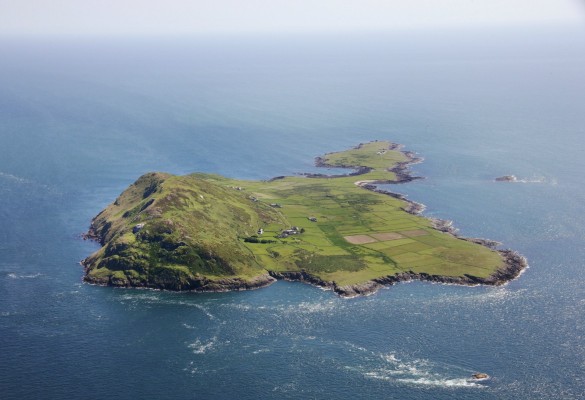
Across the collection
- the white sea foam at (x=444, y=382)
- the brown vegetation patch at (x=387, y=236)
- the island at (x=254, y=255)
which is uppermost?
the brown vegetation patch at (x=387, y=236)

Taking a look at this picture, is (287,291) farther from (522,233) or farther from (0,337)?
(522,233)

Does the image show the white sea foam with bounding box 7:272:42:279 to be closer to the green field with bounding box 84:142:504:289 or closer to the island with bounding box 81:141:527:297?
the island with bounding box 81:141:527:297

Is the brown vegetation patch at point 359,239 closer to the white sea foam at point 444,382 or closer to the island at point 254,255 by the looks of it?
the island at point 254,255

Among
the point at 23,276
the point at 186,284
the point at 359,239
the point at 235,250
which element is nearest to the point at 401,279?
the point at 359,239

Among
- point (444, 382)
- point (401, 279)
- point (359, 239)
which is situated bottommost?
point (444, 382)

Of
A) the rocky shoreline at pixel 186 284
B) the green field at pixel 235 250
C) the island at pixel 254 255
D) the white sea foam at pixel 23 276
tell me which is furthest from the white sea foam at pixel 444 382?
the white sea foam at pixel 23 276

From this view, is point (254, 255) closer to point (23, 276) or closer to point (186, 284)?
point (186, 284)

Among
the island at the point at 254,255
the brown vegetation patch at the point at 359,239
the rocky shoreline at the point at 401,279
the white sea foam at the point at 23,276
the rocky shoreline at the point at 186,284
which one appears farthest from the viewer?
the brown vegetation patch at the point at 359,239

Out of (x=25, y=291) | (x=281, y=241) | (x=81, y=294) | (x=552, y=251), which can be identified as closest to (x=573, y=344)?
(x=552, y=251)

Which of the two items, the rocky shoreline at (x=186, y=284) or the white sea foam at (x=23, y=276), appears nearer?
the rocky shoreline at (x=186, y=284)
